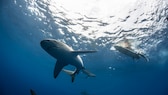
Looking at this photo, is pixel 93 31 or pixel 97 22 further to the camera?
pixel 93 31

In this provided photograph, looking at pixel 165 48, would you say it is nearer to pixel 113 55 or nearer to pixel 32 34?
pixel 113 55

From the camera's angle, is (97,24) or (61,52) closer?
(61,52)

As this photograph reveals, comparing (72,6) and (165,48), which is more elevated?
(165,48)

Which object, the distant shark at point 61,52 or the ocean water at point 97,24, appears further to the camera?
the ocean water at point 97,24

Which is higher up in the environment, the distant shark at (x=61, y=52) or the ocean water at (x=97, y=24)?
the ocean water at (x=97, y=24)

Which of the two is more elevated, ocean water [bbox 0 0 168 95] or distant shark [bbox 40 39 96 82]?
ocean water [bbox 0 0 168 95]

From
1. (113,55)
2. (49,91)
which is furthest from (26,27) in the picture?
(49,91)

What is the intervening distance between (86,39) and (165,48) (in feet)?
38.0

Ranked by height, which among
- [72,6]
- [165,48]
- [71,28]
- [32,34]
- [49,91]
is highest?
[49,91]

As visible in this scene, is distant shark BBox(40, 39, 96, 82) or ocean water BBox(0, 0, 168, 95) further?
ocean water BBox(0, 0, 168, 95)

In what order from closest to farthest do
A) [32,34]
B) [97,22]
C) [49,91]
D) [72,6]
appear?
[72,6], [97,22], [32,34], [49,91]

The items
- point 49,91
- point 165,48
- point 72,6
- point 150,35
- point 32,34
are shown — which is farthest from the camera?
point 49,91

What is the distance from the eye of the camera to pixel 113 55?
2908 cm

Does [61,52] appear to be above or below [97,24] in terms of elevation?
below
